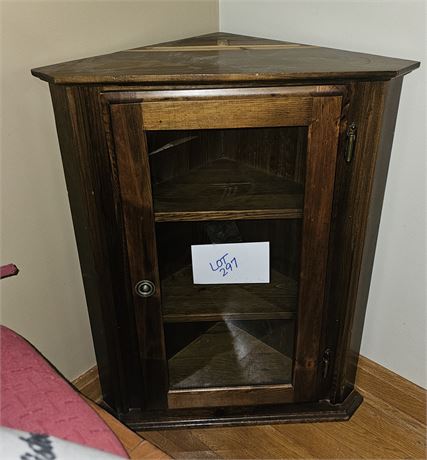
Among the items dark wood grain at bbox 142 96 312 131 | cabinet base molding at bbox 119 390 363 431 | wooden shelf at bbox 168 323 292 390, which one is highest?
dark wood grain at bbox 142 96 312 131

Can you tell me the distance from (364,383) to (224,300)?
1.52 ft

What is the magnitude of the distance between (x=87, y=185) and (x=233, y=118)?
27 cm

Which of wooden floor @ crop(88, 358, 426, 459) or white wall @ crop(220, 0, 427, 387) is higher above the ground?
white wall @ crop(220, 0, 427, 387)

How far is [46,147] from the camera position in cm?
98

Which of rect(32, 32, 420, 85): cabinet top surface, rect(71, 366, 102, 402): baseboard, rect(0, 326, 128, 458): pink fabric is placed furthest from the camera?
rect(71, 366, 102, 402): baseboard

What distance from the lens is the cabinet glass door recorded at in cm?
81

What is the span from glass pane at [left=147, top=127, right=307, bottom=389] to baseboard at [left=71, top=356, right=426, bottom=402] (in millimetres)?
229

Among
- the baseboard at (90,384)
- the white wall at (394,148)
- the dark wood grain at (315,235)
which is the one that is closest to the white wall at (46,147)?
the baseboard at (90,384)

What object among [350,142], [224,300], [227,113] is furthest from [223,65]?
[224,300]

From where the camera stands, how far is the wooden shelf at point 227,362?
1130 millimetres

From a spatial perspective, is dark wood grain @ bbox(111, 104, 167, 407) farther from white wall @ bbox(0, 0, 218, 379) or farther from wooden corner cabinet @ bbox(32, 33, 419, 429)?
white wall @ bbox(0, 0, 218, 379)

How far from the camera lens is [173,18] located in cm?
110

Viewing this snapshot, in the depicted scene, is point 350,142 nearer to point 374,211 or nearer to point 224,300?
point 374,211

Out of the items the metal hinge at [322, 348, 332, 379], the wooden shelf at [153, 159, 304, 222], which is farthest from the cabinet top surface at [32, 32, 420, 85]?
the metal hinge at [322, 348, 332, 379]
